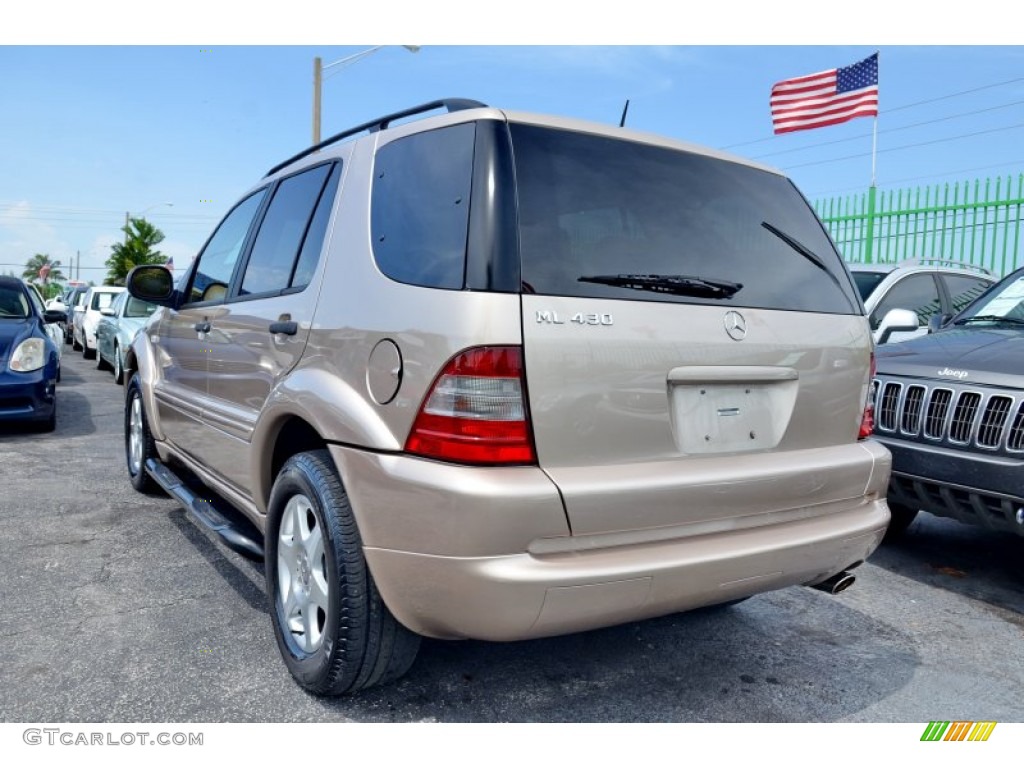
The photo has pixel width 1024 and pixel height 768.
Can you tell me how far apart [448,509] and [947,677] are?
7.01 feet

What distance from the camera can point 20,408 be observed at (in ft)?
24.8

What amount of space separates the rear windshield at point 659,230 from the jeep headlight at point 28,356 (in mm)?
6975

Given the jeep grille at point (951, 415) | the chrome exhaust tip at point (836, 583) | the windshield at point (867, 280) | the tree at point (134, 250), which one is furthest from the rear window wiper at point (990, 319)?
the tree at point (134, 250)

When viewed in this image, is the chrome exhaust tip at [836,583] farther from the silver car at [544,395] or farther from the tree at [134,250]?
the tree at [134,250]

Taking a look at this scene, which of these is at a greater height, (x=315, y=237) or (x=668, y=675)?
(x=315, y=237)

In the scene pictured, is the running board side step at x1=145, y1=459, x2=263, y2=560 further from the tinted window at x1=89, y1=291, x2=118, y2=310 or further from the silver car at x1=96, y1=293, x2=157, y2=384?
the tinted window at x1=89, y1=291, x2=118, y2=310

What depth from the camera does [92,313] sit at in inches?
630

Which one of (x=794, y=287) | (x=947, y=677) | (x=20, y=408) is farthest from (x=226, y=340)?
(x=20, y=408)

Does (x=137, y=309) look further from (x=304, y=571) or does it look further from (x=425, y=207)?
(x=425, y=207)

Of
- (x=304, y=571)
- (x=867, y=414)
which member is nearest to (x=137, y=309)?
(x=304, y=571)

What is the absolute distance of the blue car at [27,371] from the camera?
749cm

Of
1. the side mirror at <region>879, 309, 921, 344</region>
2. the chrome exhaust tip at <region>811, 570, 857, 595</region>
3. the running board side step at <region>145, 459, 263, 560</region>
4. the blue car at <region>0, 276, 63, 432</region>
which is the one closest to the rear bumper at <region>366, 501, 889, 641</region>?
the chrome exhaust tip at <region>811, 570, 857, 595</region>

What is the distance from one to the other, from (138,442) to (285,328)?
2.92 metres
